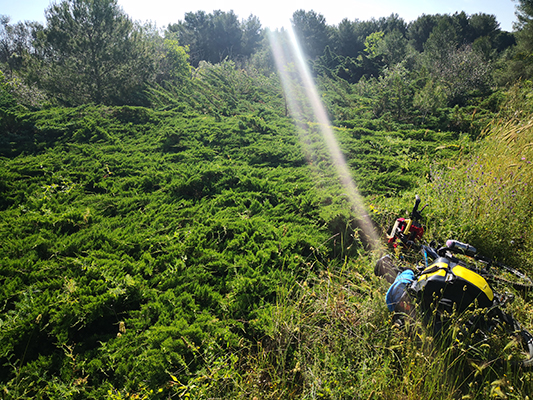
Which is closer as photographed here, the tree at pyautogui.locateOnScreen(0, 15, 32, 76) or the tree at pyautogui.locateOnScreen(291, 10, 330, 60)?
the tree at pyautogui.locateOnScreen(0, 15, 32, 76)

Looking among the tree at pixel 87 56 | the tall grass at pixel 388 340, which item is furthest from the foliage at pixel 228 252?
the tree at pixel 87 56

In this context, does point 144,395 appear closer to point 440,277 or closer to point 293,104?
point 440,277

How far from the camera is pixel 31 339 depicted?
173 cm

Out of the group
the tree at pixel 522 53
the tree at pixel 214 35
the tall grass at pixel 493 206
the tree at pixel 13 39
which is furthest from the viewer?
→ the tree at pixel 214 35

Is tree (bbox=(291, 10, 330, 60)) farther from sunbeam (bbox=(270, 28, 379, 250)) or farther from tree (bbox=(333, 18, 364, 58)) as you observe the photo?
sunbeam (bbox=(270, 28, 379, 250))

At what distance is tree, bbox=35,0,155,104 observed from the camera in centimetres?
814

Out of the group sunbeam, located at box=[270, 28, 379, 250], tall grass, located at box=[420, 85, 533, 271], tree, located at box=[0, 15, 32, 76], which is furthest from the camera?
tree, located at box=[0, 15, 32, 76]

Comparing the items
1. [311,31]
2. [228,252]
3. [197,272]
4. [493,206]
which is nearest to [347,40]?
[311,31]

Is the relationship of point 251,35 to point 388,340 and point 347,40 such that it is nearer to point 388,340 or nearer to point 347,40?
point 347,40

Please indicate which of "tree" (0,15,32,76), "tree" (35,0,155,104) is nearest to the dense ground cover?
"tree" (35,0,155,104)

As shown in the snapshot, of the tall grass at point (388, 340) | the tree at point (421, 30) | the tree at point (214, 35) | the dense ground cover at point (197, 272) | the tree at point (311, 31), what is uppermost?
the tree at point (214, 35)

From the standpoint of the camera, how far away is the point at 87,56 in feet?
27.7

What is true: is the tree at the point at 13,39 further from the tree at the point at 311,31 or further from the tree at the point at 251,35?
the tree at the point at 311,31

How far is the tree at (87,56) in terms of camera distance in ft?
26.7
